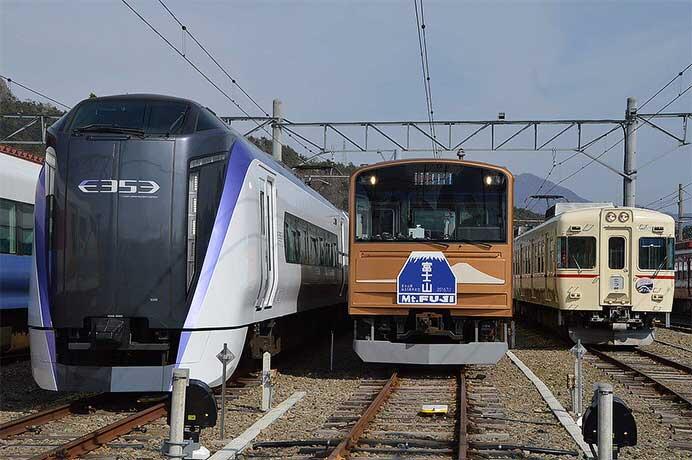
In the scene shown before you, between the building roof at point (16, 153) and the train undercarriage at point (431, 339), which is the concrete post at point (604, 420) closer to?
the train undercarriage at point (431, 339)

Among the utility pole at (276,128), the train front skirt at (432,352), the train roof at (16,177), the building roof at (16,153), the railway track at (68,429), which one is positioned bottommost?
the railway track at (68,429)

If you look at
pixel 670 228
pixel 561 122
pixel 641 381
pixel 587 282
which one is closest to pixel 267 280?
pixel 641 381

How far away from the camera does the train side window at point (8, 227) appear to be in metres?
13.6

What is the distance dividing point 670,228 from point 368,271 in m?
8.02

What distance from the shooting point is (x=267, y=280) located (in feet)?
38.1

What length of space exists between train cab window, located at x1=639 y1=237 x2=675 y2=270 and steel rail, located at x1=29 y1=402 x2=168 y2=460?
11.6 meters

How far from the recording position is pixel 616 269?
18.1m

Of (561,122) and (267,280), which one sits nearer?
(267,280)

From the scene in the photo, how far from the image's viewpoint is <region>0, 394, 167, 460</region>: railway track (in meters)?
7.49

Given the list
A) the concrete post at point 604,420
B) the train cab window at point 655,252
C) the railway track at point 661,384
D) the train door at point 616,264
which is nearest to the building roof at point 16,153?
the railway track at point 661,384

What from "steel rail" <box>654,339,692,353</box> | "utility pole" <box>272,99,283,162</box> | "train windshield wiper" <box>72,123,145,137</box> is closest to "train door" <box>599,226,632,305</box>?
"steel rail" <box>654,339,692,353</box>

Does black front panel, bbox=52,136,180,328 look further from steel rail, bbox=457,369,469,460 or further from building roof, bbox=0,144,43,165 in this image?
building roof, bbox=0,144,43,165

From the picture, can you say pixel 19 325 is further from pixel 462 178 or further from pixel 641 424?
pixel 641 424

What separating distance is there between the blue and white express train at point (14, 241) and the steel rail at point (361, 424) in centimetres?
596
